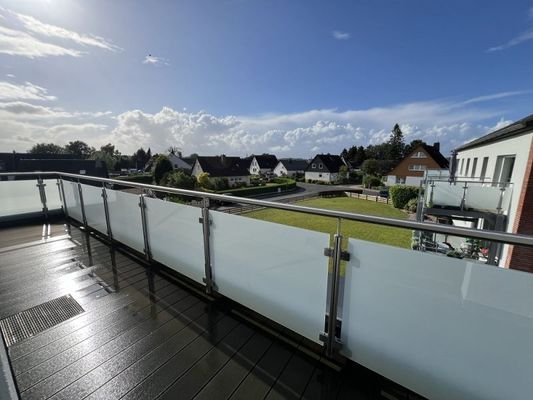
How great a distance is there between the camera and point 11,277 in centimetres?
256

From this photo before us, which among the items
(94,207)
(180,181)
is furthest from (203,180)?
(94,207)

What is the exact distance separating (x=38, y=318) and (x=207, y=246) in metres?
1.43

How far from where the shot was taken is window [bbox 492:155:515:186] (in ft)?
25.9

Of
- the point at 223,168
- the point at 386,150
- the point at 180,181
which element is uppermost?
the point at 386,150

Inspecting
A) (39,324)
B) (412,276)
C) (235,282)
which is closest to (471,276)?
(412,276)

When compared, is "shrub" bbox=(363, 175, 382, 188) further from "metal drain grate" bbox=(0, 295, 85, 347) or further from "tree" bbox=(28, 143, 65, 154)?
"tree" bbox=(28, 143, 65, 154)

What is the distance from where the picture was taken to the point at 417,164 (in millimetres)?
30047

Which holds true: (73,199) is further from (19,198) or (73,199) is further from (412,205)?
(412,205)

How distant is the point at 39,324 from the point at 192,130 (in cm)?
2013

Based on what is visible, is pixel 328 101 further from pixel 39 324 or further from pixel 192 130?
pixel 39 324

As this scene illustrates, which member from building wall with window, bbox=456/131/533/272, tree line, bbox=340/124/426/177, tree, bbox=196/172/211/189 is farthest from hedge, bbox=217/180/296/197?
tree line, bbox=340/124/426/177

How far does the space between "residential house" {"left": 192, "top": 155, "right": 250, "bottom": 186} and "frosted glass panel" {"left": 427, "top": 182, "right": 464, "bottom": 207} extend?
90.4 ft

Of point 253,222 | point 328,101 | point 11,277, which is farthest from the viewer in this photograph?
point 328,101

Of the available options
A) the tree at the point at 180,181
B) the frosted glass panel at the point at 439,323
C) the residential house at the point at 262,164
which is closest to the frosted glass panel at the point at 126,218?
the frosted glass panel at the point at 439,323
